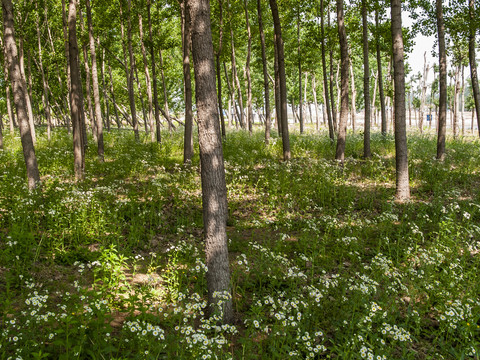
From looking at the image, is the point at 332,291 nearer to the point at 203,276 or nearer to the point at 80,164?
the point at 203,276

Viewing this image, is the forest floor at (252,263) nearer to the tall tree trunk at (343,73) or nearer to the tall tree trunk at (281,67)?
the tall tree trunk at (343,73)

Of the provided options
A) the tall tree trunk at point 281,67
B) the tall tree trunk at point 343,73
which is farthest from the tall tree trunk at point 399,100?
the tall tree trunk at point 281,67

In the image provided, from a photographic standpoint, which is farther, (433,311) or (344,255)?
(344,255)

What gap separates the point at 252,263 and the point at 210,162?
2666 millimetres

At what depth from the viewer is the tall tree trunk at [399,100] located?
8.58m

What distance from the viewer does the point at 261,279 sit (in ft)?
17.7

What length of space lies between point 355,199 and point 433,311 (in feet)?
15.7

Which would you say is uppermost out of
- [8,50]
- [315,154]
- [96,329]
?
[8,50]

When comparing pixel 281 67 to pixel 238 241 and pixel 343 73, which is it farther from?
pixel 238 241

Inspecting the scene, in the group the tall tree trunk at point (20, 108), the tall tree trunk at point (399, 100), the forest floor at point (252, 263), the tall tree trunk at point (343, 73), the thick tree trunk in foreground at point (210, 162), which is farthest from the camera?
the tall tree trunk at point (343, 73)

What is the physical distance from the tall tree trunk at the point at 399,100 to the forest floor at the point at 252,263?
1.78 ft

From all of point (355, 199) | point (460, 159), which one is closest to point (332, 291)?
point (355, 199)

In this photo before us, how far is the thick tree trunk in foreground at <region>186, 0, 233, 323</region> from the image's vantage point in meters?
4.08

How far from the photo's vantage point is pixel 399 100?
8.82 metres
